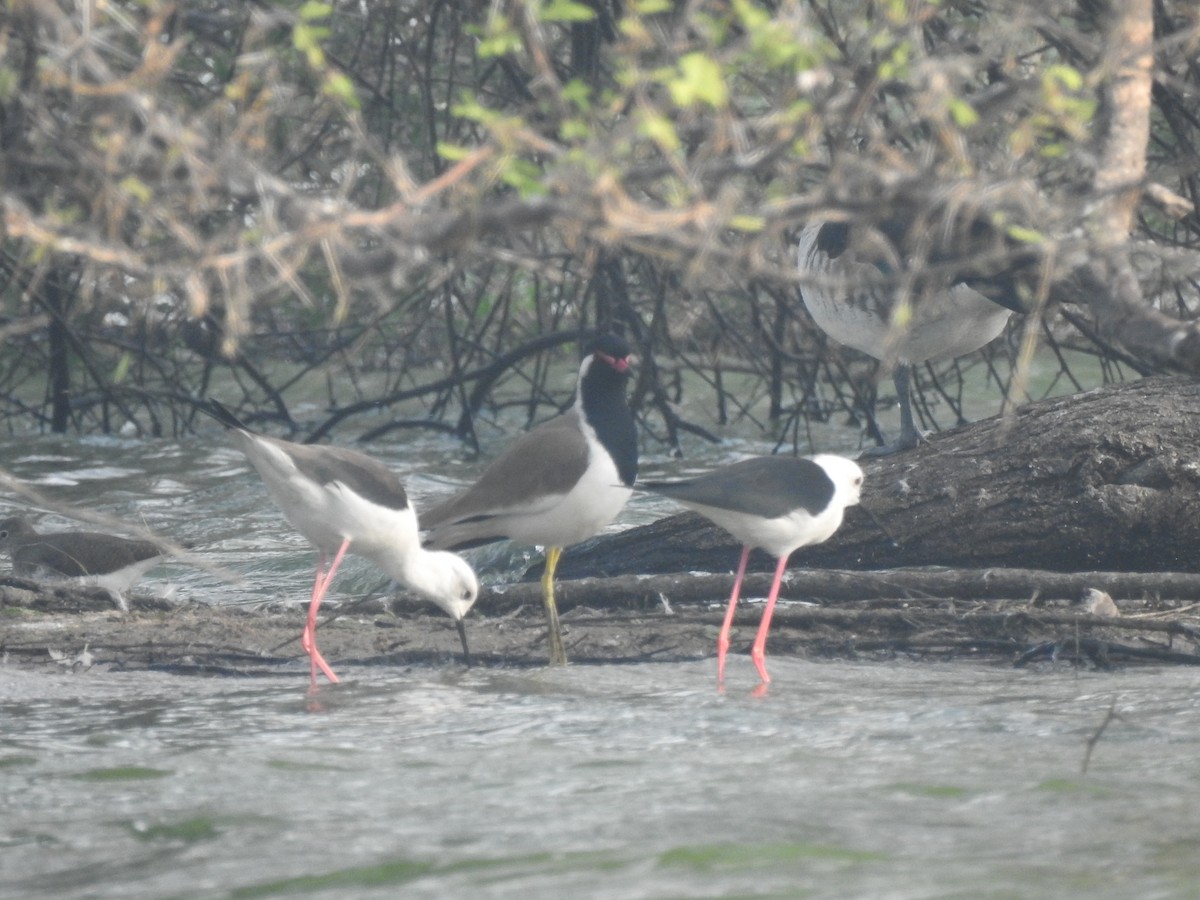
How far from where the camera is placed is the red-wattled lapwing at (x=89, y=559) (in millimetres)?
7301

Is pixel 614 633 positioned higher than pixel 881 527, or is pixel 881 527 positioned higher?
pixel 881 527

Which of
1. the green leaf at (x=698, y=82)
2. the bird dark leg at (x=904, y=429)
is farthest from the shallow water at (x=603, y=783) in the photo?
the green leaf at (x=698, y=82)

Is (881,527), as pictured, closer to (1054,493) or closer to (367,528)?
(1054,493)

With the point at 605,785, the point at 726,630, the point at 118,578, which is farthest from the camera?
the point at 118,578

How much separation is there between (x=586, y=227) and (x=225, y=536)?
6430 millimetres

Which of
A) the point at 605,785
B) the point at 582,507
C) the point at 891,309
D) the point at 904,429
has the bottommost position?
the point at 605,785

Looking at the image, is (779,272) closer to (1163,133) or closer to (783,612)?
(783,612)

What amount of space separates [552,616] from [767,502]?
0.92 meters

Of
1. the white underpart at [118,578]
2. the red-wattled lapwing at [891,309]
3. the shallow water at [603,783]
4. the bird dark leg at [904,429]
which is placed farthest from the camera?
the bird dark leg at [904,429]

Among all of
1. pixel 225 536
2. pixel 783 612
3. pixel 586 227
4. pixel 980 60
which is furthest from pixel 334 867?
pixel 225 536

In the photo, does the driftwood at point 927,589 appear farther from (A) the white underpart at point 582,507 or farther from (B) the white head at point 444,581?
(A) the white underpart at point 582,507

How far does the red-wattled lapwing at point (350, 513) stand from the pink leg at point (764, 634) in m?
1.06

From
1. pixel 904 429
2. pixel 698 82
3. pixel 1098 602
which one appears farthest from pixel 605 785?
pixel 904 429

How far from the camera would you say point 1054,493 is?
6.63 m
